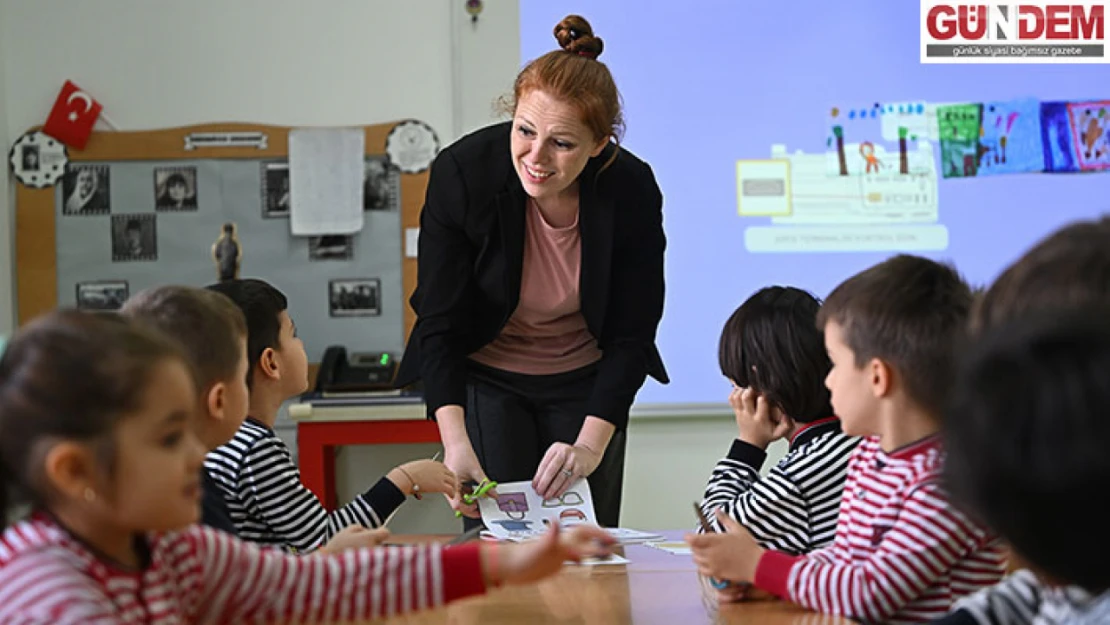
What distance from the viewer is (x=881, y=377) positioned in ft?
4.99

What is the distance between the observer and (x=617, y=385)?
2.48 m

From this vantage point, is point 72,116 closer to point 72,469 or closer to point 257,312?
point 257,312

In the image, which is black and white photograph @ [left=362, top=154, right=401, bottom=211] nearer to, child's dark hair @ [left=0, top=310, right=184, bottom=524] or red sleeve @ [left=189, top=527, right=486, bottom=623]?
red sleeve @ [left=189, top=527, right=486, bottom=623]

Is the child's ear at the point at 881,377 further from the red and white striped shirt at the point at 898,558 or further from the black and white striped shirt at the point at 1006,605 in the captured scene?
the black and white striped shirt at the point at 1006,605

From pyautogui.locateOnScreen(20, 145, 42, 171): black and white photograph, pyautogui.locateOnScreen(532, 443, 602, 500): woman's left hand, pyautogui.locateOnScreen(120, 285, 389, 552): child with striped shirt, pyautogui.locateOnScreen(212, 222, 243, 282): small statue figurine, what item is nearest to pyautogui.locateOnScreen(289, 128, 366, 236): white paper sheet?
pyautogui.locateOnScreen(212, 222, 243, 282): small statue figurine

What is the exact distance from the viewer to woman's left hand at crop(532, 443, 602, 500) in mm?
2277

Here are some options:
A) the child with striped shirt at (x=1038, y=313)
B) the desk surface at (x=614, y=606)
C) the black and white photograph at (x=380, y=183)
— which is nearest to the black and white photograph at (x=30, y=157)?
the black and white photograph at (x=380, y=183)

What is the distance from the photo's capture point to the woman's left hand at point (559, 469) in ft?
7.47

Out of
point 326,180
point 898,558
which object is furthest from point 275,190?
point 898,558

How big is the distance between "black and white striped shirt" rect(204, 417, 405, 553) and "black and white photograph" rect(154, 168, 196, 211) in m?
2.61

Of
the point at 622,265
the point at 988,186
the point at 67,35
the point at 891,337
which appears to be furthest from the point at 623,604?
the point at 67,35

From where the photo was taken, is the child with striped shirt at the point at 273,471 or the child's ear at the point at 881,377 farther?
the child with striped shirt at the point at 273,471

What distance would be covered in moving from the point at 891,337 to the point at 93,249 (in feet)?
11.5

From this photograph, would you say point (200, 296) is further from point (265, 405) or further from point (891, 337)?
point (891, 337)
